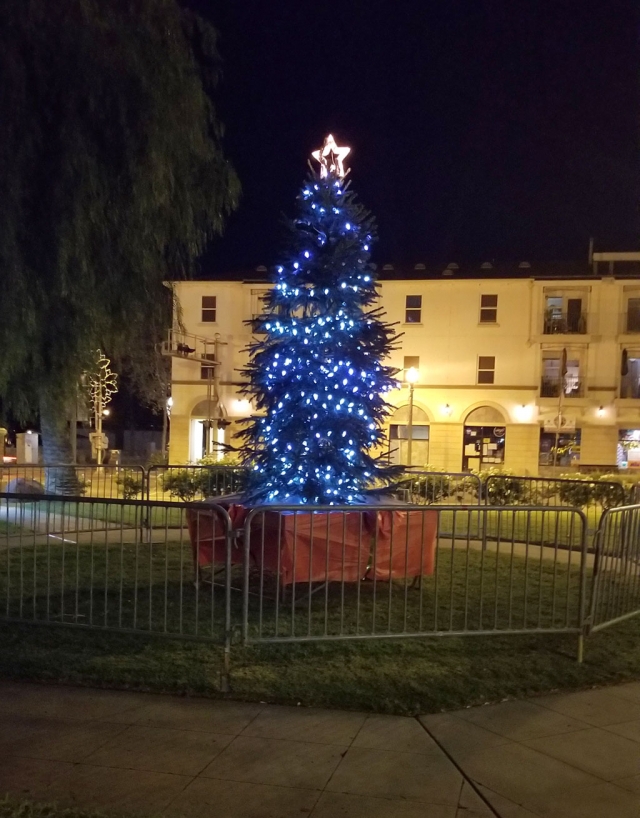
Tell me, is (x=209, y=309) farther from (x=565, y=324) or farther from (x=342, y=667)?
(x=342, y=667)

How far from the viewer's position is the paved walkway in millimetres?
4051

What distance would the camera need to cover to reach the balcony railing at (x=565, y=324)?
3344 centimetres

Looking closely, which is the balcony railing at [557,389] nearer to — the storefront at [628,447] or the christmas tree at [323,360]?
the storefront at [628,447]

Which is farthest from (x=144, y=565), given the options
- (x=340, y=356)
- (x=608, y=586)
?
(x=608, y=586)

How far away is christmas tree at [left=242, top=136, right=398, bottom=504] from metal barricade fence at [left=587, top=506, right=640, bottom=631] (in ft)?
9.49

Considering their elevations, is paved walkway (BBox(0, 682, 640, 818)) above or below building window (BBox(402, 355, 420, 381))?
below

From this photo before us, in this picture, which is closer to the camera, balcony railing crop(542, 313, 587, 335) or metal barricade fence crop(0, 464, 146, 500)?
metal barricade fence crop(0, 464, 146, 500)

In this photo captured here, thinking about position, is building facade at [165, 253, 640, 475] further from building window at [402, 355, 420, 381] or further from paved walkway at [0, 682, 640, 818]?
paved walkway at [0, 682, 640, 818]

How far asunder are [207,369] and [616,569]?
2964cm

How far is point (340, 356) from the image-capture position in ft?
30.0

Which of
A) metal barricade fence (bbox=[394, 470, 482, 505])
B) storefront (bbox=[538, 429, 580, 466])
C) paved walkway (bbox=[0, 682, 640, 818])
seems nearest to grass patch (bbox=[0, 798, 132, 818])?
paved walkway (bbox=[0, 682, 640, 818])

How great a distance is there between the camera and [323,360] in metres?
9.16

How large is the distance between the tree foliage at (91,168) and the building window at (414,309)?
938 inches

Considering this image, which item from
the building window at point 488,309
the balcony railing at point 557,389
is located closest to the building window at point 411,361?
the building window at point 488,309
